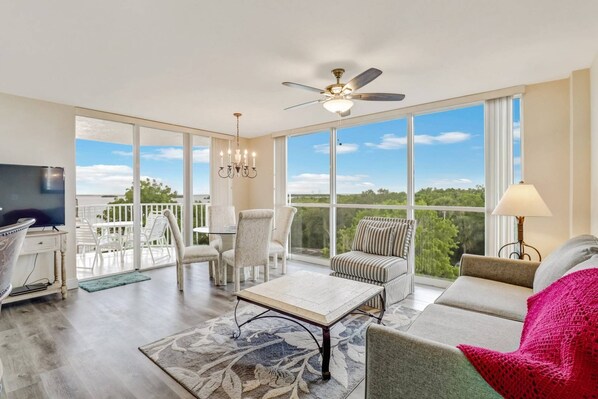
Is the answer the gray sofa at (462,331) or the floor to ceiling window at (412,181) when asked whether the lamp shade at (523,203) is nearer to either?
the gray sofa at (462,331)

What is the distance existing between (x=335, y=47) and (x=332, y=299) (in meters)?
2.02

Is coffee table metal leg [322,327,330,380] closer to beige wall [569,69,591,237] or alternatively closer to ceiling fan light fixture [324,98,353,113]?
ceiling fan light fixture [324,98,353,113]

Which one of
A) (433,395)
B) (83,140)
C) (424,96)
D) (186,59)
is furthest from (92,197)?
(433,395)

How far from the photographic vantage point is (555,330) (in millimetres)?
1028

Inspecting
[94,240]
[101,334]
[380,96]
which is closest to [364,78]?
[380,96]

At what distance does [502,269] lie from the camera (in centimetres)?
257

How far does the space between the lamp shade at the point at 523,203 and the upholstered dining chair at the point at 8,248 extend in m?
3.69

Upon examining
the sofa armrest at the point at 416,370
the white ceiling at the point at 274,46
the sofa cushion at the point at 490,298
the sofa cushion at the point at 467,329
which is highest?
the white ceiling at the point at 274,46

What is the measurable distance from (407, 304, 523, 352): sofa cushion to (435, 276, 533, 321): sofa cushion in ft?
0.35

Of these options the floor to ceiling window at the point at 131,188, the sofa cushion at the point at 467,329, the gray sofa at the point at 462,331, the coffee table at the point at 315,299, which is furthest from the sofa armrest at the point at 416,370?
the floor to ceiling window at the point at 131,188

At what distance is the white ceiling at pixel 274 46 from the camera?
1.94m

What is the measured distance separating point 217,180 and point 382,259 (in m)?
3.68

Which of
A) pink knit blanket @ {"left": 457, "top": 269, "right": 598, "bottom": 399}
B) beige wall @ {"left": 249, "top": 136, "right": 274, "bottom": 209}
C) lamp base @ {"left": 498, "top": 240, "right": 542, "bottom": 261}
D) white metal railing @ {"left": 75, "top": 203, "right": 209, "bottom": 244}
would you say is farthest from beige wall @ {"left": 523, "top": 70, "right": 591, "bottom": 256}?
white metal railing @ {"left": 75, "top": 203, "right": 209, "bottom": 244}

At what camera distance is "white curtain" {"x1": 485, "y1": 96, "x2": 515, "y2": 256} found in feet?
11.3
